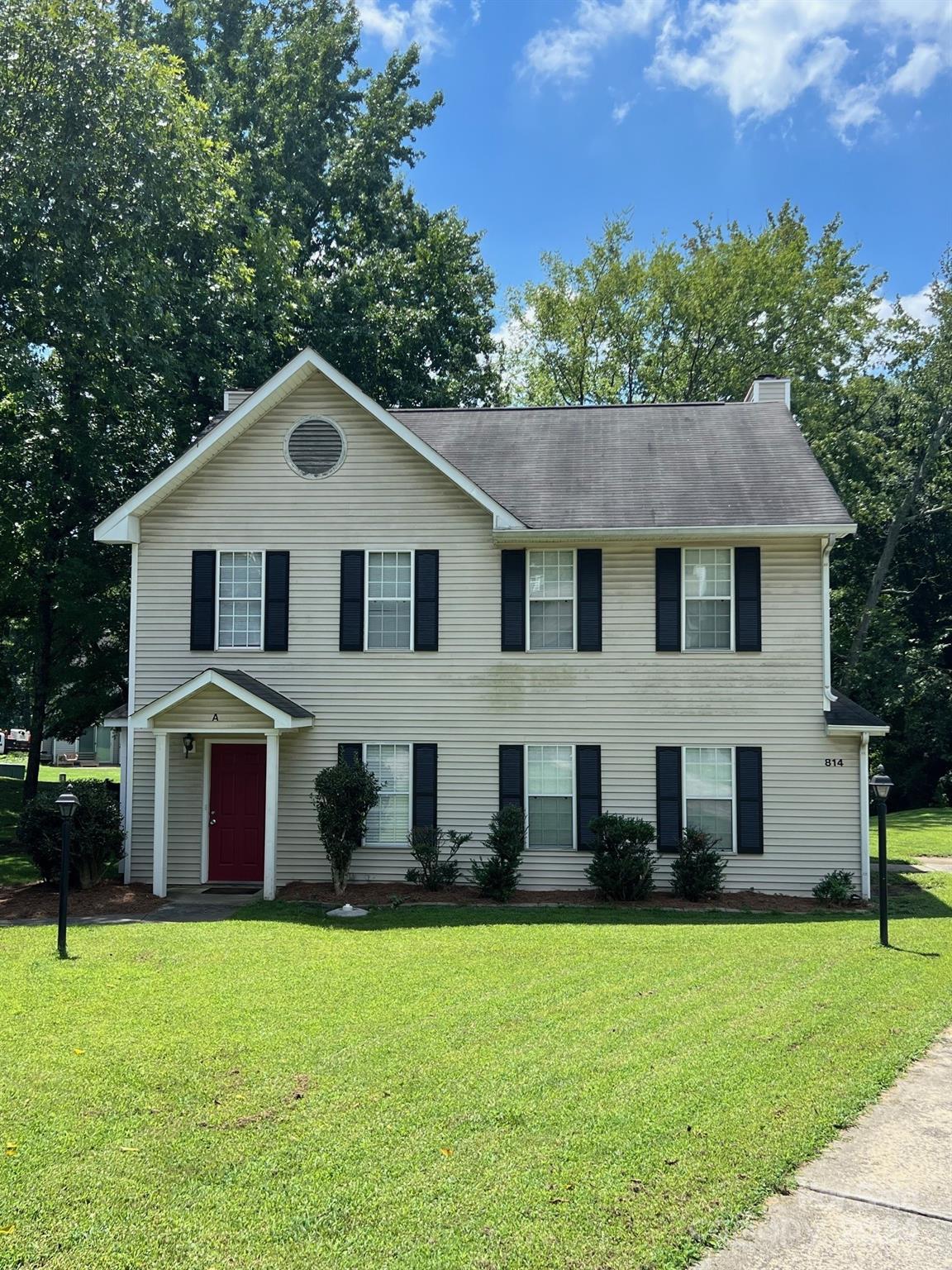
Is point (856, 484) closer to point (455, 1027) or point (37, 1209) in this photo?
point (455, 1027)

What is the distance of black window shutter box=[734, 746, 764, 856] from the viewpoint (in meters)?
14.6

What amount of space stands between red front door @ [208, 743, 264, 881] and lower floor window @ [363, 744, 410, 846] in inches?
76.0

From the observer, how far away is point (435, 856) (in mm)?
14555

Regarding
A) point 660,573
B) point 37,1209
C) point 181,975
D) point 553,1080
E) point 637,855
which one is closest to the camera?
point 37,1209

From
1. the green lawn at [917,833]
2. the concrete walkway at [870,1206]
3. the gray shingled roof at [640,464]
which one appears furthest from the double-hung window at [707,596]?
the concrete walkway at [870,1206]

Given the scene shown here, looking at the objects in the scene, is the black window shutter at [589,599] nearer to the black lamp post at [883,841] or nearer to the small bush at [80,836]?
the black lamp post at [883,841]

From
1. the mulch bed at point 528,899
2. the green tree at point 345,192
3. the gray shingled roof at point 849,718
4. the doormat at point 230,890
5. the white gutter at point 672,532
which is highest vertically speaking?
the green tree at point 345,192

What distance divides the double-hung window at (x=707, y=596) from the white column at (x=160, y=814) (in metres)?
8.43

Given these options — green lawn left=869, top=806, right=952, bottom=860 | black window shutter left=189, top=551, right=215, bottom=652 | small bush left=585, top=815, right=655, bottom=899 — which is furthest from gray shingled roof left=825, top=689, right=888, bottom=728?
black window shutter left=189, top=551, right=215, bottom=652

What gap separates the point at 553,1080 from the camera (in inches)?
237

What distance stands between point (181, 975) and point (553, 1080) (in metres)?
4.39

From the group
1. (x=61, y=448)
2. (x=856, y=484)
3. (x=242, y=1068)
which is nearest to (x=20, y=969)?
(x=242, y=1068)

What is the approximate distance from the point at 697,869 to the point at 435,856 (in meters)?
3.99

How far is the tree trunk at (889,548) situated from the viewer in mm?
29584
